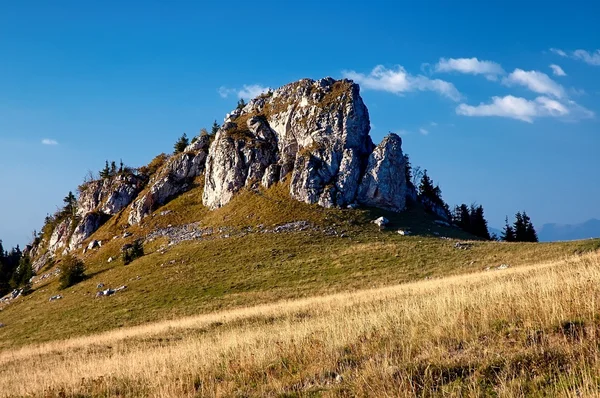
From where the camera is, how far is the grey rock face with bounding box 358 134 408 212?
88.6 metres

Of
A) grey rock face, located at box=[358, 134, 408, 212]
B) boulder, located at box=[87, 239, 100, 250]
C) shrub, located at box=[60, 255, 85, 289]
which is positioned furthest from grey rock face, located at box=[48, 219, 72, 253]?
grey rock face, located at box=[358, 134, 408, 212]

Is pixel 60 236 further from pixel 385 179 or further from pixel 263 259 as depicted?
pixel 385 179

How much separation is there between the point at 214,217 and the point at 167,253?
18907mm

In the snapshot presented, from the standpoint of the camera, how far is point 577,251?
40.6 m

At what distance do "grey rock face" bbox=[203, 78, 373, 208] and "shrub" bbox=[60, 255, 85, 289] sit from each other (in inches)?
1356

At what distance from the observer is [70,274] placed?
235 ft

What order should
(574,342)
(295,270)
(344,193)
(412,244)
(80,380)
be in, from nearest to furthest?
(574,342) < (80,380) < (295,270) < (412,244) < (344,193)

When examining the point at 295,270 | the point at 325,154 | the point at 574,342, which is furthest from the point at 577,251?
the point at 325,154

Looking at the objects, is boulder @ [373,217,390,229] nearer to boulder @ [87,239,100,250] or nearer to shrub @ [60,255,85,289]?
shrub @ [60,255,85,289]

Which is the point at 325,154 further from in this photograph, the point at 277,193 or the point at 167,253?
the point at 167,253

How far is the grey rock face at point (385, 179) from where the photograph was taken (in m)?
88.6

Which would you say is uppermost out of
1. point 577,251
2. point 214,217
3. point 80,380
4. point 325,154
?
point 325,154

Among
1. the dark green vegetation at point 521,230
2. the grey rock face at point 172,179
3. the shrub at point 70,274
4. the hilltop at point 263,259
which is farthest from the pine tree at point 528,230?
the shrub at point 70,274

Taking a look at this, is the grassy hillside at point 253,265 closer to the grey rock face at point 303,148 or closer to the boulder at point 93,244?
the boulder at point 93,244
